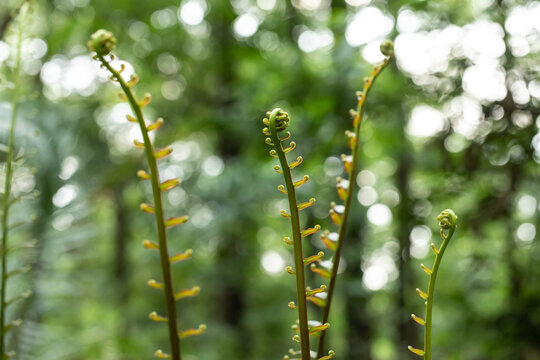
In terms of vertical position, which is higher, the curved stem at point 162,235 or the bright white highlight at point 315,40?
the bright white highlight at point 315,40

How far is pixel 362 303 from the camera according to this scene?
11.4 feet

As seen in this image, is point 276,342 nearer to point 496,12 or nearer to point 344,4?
point 344,4

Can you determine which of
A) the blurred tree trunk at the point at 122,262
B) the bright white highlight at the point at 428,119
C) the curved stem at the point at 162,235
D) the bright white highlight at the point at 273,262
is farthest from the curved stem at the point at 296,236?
the bright white highlight at the point at 273,262

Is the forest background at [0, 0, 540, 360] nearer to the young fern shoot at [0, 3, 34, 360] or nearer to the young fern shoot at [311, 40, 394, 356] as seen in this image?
the young fern shoot at [0, 3, 34, 360]

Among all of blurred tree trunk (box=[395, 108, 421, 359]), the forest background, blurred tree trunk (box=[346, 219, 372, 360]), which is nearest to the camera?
the forest background

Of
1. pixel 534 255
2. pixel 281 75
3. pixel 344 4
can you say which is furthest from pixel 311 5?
pixel 534 255

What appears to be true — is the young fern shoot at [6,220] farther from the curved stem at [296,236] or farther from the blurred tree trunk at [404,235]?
the blurred tree trunk at [404,235]

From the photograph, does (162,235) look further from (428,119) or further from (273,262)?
(273,262)

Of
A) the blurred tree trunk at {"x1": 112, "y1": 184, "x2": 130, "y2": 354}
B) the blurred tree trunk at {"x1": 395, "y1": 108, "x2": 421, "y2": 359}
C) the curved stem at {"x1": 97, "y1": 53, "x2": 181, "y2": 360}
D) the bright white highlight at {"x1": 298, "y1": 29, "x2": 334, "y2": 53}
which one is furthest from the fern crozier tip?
the blurred tree trunk at {"x1": 112, "y1": 184, "x2": 130, "y2": 354}

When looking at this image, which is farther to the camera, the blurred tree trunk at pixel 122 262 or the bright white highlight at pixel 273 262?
the bright white highlight at pixel 273 262

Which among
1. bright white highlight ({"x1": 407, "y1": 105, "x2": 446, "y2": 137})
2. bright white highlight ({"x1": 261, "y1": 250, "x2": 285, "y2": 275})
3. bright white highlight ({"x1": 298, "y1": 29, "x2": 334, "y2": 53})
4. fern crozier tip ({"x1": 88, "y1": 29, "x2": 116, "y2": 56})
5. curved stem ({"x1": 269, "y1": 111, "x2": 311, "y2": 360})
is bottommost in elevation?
bright white highlight ({"x1": 261, "y1": 250, "x2": 285, "y2": 275})

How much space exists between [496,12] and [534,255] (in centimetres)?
96

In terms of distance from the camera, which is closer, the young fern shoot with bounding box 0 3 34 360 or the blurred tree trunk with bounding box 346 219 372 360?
the young fern shoot with bounding box 0 3 34 360

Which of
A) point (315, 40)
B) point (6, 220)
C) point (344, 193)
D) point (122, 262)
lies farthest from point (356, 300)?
point (122, 262)
